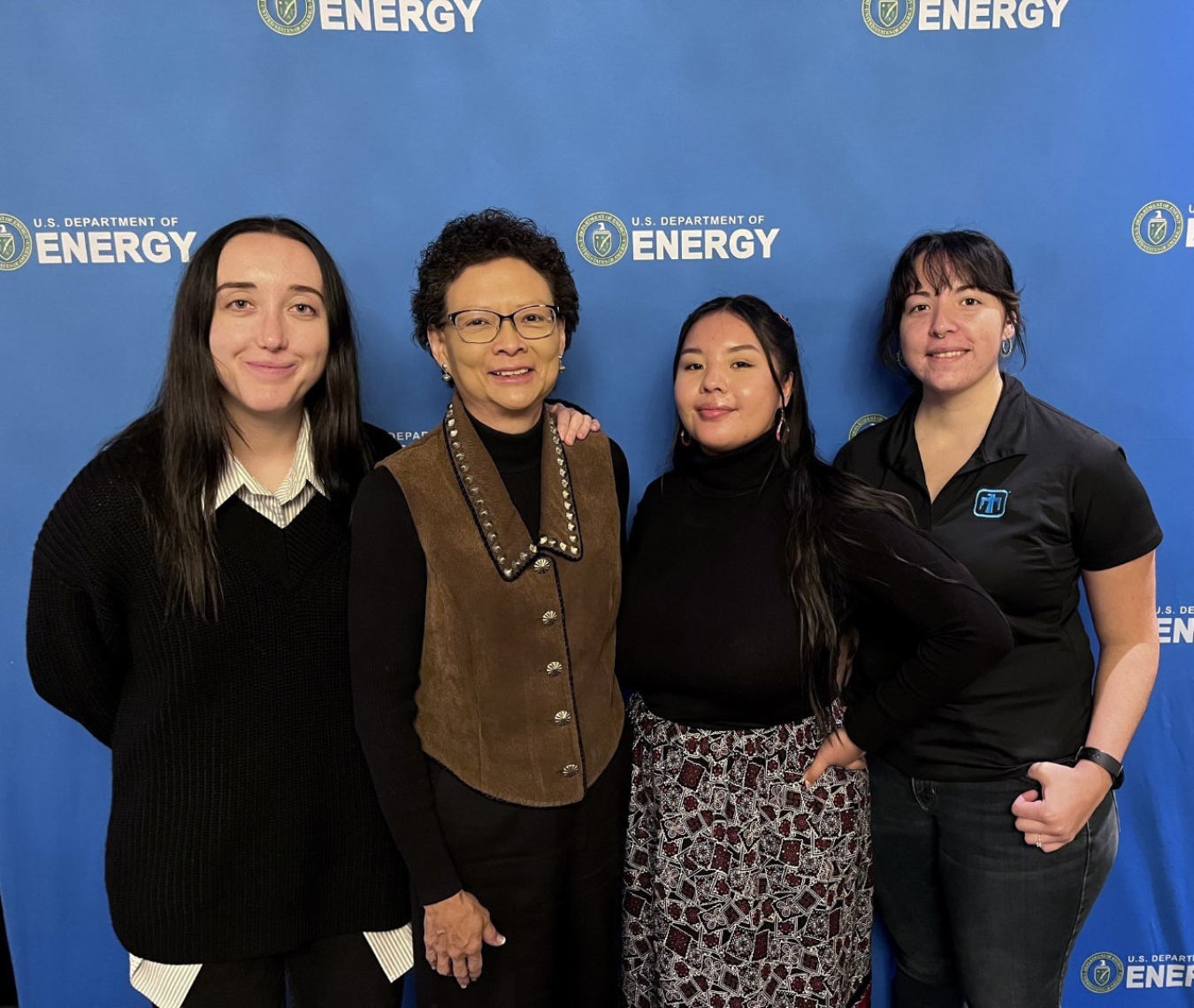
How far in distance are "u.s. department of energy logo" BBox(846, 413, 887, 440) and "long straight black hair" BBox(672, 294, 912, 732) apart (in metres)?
0.44

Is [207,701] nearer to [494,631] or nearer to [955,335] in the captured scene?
[494,631]

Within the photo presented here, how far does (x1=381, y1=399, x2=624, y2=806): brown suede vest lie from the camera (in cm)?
129

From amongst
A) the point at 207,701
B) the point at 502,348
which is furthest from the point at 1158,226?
the point at 207,701

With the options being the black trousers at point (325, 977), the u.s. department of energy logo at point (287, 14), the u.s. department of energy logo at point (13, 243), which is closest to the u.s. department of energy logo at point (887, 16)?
the u.s. department of energy logo at point (287, 14)

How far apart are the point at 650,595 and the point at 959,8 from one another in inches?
54.9

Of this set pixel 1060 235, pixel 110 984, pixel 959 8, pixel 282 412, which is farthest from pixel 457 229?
pixel 110 984

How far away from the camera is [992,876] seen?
1457 millimetres

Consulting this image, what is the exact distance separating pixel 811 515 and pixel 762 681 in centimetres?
29

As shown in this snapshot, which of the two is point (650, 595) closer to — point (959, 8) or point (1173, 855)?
point (959, 8)

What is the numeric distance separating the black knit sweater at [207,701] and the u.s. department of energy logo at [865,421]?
117 cm

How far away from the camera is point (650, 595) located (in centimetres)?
144

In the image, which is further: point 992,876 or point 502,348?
point 992,876

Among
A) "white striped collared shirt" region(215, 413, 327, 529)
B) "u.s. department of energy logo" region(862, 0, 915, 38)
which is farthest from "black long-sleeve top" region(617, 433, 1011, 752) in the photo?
"u.s. department of energy logo" region(862, 0, 915, 38)

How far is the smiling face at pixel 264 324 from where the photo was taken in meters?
1.26
